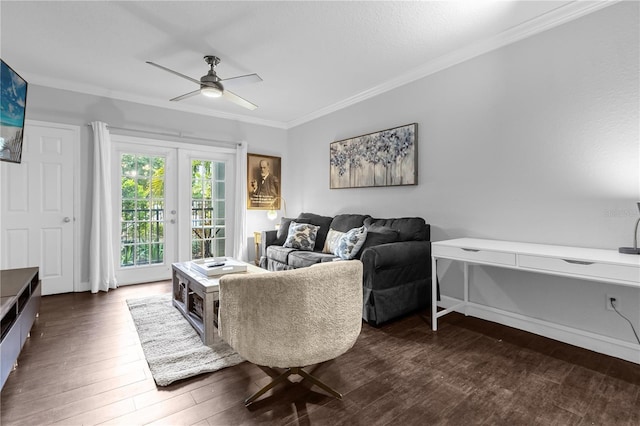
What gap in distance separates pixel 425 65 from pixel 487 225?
181 centimetres

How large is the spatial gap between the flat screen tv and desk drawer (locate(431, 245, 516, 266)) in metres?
3.85

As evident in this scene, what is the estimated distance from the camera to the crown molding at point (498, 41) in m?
2.33

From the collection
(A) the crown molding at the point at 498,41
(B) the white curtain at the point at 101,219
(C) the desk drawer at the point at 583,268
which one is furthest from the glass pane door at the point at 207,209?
(C) the desk drawer at the point at 583,268

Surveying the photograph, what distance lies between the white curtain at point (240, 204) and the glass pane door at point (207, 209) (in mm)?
233

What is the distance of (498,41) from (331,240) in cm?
262

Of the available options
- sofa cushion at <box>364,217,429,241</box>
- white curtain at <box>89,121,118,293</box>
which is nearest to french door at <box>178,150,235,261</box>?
white curtain at <box>89,121,118,293</box>

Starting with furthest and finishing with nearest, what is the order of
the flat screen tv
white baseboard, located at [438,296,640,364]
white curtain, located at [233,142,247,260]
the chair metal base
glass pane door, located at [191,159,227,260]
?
white curtain, located at [233,142,247,260]
glass pane door, located at [191,159,227,260]
the flat screen tv
white baseboard, located at [438,296,640,364]
the chair metal base

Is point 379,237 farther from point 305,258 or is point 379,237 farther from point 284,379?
point 284,379

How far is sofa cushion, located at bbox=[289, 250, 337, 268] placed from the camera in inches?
135

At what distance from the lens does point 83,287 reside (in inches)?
154

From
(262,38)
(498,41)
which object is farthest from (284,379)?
(498,41)

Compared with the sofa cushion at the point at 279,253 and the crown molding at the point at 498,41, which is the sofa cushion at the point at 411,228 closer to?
the sofa cushion at the point at 279,253

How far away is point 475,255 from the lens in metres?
2.41

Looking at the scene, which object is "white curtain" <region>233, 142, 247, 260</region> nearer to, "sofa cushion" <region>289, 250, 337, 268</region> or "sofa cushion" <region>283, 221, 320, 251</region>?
"sofa cushion" <region>283, 221, 320, 251</region>
